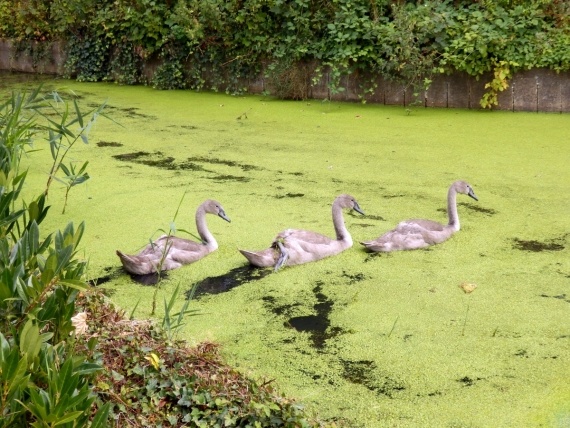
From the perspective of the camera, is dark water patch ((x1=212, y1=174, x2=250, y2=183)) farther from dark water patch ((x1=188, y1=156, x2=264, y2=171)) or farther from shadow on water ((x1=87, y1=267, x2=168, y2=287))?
shadow on water ((x1=87, y1=267, x2=168, y2=287))

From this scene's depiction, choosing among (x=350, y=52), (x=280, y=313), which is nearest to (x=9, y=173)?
(x=280, y=313)

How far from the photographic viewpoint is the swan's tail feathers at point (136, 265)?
4352 millimetres

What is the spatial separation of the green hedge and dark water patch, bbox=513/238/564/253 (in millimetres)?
3328

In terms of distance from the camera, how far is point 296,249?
14.9 feet

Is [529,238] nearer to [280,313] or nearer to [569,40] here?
[280,313]

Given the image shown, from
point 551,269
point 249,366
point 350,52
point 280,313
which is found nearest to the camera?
point 249,366

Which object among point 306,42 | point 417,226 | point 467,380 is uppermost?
point 306,42

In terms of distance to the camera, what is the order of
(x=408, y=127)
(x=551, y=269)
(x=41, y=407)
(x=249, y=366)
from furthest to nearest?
1. (x=408, y=127)
2. (x=551, y=269)
3. (x=249, y=366)
4. (x=41, y=407)

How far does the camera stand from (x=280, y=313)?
13.1 feet

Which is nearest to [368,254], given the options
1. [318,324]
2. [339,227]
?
[339,227]

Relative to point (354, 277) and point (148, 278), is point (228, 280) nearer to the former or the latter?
point (148, 278)

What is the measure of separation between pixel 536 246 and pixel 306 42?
4663 mm

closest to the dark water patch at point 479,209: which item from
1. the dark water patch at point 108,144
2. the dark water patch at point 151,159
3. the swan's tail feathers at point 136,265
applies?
the swan's tail feathers at point 136,265

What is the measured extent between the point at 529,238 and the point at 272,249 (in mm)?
1469
